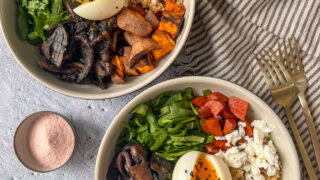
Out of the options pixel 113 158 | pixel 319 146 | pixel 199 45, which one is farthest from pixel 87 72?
pixel 319 146

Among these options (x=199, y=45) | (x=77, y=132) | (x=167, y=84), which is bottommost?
(x=77, y=132)

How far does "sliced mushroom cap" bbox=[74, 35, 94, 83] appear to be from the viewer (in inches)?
65.6

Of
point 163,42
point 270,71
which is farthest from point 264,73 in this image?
point 163,42

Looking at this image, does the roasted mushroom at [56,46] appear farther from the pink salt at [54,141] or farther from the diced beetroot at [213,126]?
the diced beetroot at [213,126]

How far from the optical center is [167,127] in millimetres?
1709

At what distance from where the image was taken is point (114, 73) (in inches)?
67.3

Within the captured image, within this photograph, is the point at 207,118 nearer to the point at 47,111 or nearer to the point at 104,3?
the point at 104,3

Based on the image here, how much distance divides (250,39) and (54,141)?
1.15m

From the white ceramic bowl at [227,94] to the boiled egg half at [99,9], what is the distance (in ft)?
1.31

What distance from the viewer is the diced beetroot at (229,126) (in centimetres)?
168

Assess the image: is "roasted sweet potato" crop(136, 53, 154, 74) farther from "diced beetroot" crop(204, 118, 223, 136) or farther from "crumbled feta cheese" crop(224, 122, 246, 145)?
"crumbled feta cheese" crop(224, 122, 246, 145)

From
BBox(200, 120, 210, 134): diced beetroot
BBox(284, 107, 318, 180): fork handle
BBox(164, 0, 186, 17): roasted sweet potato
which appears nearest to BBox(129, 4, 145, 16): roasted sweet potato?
BBox(164, 0, 186, 17): roasted sweet potato

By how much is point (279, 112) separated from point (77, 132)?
1.08 m

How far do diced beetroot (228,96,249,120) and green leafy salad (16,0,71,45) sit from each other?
0.89m
